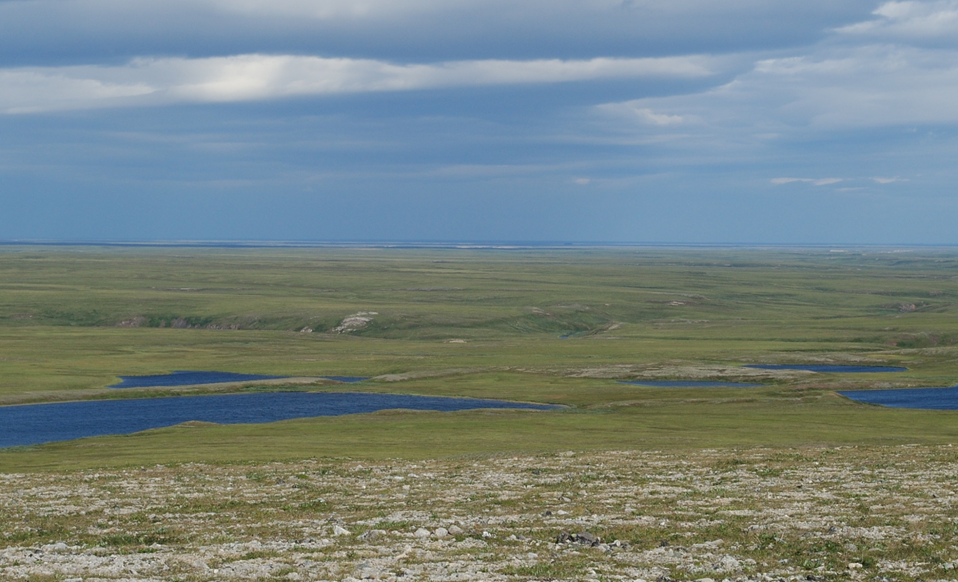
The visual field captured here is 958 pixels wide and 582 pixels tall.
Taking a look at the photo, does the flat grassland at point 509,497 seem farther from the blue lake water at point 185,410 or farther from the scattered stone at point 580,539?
the blue lake water at point 185,410

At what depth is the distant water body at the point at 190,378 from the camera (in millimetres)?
126188

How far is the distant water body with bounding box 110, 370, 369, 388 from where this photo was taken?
126 metres

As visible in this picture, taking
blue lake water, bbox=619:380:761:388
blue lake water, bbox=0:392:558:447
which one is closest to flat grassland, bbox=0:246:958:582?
blue lake water, bbox=0:392:558:447

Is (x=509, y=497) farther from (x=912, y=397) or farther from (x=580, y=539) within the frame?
(x=912, y=397)

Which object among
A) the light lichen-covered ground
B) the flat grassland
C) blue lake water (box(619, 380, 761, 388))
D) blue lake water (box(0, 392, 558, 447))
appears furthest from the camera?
blue lake water (box(619, 380, 761, 388))

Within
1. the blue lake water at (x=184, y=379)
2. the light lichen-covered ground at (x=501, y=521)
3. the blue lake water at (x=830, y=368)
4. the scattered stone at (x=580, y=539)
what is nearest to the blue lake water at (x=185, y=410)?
the blue lake water at (x=184, y=379)

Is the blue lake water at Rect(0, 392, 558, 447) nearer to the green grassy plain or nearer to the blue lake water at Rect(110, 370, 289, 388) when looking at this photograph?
the green grassy plain

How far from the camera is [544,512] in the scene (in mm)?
31266

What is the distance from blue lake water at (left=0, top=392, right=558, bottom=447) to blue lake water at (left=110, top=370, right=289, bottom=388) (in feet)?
46.5

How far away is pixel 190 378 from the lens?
438ft

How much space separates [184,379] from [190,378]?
155cm

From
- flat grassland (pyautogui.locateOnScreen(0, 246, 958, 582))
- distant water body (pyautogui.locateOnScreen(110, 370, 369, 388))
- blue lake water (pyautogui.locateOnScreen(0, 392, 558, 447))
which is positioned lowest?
distant water body (pyautogui.locateOnScreen(110, 370, 369, 388))

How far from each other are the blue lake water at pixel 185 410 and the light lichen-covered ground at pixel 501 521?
42.7 m

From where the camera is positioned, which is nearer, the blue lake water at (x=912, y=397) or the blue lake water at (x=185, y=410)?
the blue lake water at (x=185, y=410)
